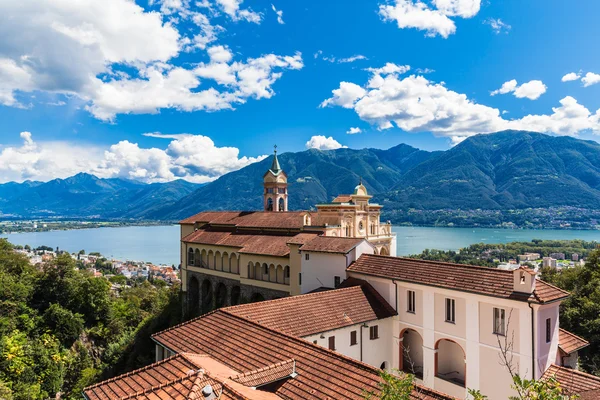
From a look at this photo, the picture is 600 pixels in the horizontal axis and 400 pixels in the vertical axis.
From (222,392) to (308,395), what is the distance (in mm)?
2078

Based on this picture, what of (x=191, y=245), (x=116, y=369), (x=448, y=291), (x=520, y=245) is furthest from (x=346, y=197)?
(x=520, y=245)

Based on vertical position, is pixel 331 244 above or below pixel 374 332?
above

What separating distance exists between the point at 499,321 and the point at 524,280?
76.0 inches

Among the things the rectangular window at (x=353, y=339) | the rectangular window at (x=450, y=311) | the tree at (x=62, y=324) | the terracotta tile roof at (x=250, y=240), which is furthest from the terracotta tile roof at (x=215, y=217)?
the rectangular window at (x=450, y=311)

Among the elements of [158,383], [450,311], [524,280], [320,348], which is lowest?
[450,311]

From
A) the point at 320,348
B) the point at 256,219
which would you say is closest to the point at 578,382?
the point at 320,348

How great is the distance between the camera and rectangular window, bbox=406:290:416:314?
1799 centimetres

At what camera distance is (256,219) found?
3578 centimetres

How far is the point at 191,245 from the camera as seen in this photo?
127 feet

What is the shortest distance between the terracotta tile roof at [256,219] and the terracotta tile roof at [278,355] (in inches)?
694

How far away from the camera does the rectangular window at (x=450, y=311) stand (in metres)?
16.6

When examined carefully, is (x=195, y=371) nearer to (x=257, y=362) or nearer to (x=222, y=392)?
(x=222, y=392)

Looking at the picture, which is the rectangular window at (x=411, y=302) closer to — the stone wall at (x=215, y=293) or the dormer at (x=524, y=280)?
the dormer at (x=524, y=280)

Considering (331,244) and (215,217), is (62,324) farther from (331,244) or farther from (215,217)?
(331,244)
